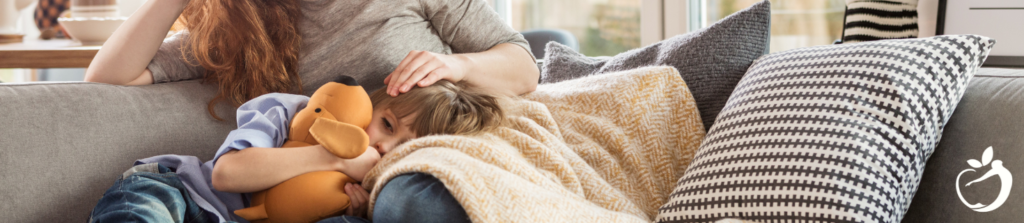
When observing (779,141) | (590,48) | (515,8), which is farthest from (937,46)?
(515,8)

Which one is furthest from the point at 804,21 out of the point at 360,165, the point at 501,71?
the point at 360,165

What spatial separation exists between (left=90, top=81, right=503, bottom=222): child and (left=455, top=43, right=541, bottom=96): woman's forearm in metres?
0.08

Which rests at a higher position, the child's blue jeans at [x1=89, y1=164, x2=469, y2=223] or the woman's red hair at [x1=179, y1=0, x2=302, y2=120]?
the woman's red hair at [x1=179, y1=0, x2=302, y2=120]

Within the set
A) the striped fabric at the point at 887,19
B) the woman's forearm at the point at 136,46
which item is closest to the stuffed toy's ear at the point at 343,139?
the woman's forearm at the point at 136,46

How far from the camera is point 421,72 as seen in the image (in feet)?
3.44

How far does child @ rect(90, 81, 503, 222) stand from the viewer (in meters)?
0.83

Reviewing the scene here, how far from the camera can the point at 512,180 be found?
2.64ft

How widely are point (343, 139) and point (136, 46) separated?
1.79 feet

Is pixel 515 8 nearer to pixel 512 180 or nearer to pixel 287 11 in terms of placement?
pixel 287 11

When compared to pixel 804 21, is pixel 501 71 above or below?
above

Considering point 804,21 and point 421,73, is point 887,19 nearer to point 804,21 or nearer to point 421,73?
point 804,21

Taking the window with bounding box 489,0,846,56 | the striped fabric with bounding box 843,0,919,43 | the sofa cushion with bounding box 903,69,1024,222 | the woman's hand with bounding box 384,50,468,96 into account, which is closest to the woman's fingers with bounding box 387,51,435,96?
the woman's hand with bounding box 384,50,468,96

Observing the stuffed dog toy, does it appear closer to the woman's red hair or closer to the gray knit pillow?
the woman's red hair

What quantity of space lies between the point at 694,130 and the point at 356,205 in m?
0.56
